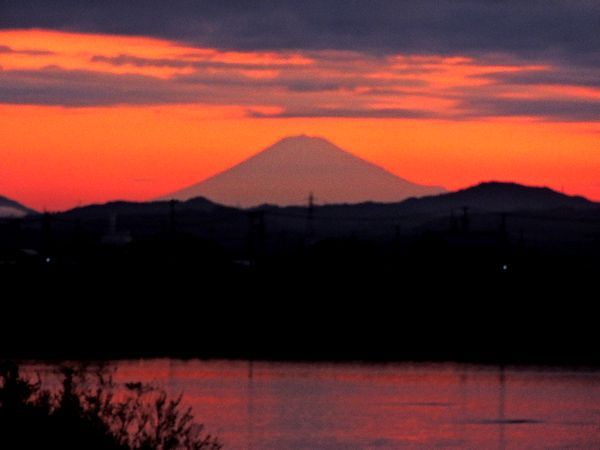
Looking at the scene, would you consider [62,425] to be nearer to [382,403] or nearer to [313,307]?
[382,403]

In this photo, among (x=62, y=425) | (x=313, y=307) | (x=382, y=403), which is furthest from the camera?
(x=313, y=307)

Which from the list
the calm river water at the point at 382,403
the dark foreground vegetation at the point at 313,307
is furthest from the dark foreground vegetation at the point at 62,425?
the dark foreground vegetation at the point at 313,307

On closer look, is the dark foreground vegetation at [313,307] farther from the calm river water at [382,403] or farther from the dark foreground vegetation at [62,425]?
the dark foreground vegetation at [62,425]

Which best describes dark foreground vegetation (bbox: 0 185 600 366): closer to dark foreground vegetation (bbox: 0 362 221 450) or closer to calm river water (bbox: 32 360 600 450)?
calm river water (bbox: 32 360 600 450)

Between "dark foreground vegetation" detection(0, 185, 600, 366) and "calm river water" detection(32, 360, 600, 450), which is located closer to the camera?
"calm river water" detection(32, 360, 600, 450)

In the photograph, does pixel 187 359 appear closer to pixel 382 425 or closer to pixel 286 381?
pixel 286 381

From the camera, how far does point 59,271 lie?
88750 mm

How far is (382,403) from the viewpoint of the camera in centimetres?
4128

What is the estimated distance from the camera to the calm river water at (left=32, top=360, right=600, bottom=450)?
113 feet

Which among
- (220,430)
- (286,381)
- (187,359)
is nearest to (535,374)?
(286,381)

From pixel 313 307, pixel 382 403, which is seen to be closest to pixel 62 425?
pixel 382 403

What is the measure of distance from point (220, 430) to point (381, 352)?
73.3 ft

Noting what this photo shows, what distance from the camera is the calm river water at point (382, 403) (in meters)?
34.5

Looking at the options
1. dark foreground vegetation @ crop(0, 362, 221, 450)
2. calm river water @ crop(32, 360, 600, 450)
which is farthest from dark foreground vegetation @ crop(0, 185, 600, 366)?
dark foreground vegetation @ crop(0, 362, 221, 450)
